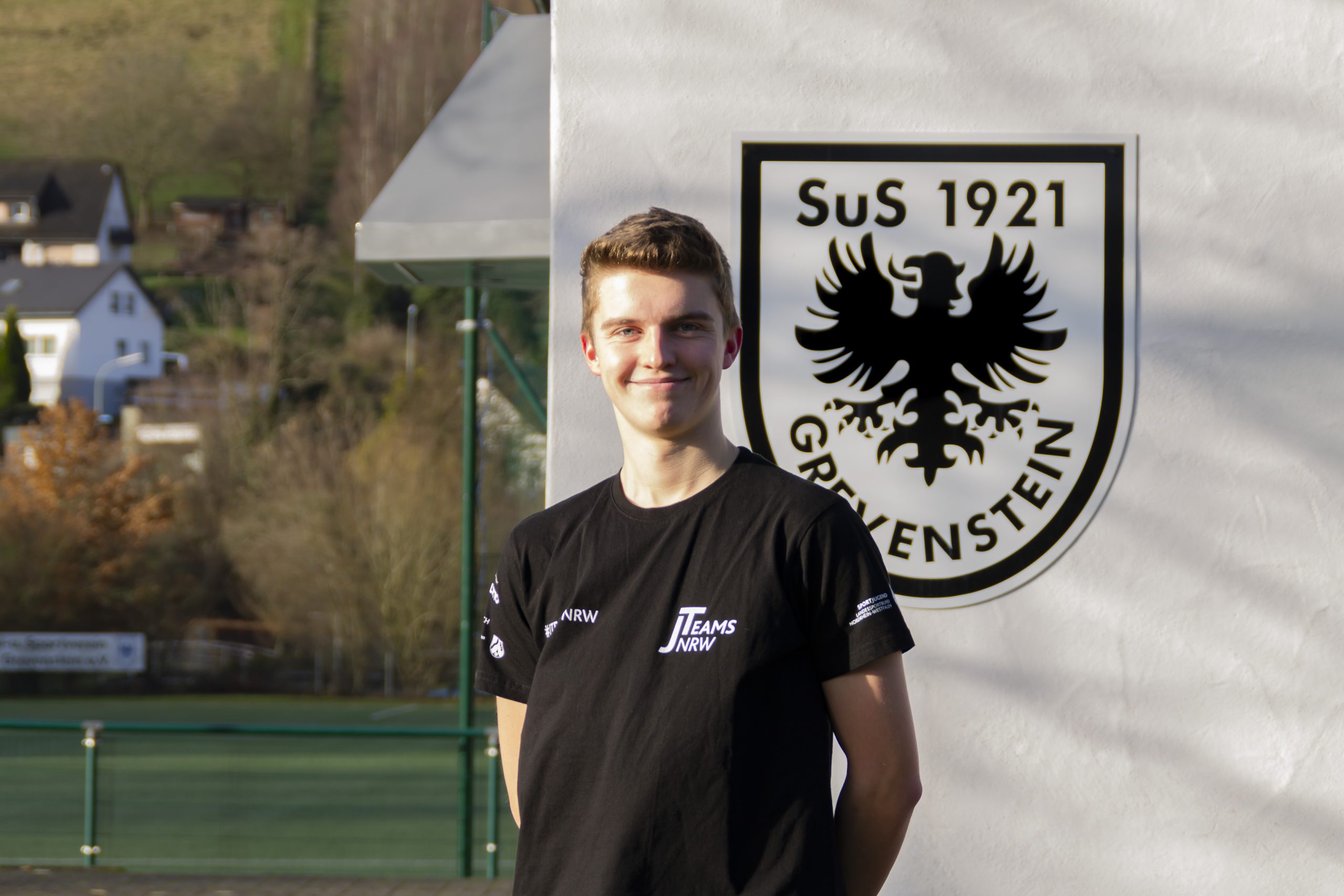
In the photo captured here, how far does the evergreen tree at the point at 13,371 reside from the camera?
3076 inches

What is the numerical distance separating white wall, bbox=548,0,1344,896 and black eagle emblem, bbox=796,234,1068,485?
32cm

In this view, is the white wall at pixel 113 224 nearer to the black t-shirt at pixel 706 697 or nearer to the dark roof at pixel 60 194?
the dark roof at pixel 60 194

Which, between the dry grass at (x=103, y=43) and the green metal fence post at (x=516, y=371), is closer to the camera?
the green metal fence post at (x=516, y=371)

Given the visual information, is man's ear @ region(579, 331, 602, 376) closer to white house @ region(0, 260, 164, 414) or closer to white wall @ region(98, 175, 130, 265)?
white house @ region(0, 260, 164, 414)

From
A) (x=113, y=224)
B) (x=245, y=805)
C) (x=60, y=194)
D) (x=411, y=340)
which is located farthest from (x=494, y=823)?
(x=60, y=194)

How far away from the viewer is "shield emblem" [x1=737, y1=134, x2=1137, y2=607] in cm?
386

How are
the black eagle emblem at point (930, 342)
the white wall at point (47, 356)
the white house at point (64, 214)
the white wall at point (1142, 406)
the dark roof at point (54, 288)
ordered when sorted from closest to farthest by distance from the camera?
1. the white wall at point (1142, 406)
2. the black eagle emblem at point (930, 342)
3. the white wall at point (47, 356)
4. the dark roof at point (54, 288)
5. the white house at point (64, 214)

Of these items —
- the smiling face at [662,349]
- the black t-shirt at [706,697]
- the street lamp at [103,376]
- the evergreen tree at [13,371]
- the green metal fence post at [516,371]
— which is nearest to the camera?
the black t-shirt at [706,697]

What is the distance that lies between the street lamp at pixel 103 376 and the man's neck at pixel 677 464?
2782 inches

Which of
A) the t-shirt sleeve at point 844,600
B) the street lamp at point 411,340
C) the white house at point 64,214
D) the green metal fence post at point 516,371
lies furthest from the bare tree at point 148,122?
the t-shirt sleeve at point 844,600

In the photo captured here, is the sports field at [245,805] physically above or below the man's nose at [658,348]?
below

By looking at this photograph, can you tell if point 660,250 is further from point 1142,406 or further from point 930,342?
point 1142,406

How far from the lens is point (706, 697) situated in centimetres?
203

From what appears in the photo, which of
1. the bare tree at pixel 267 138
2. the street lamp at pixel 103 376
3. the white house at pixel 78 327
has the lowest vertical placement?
the street lamp at pixel 103 376
